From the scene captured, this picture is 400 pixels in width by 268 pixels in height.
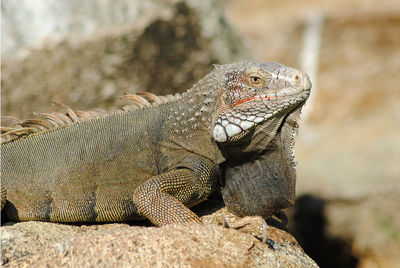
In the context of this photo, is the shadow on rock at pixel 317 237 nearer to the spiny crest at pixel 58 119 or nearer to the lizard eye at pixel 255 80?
the spiny crest at pixel 58 119

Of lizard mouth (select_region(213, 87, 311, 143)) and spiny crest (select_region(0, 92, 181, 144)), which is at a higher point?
lizard mouth (select_region(213, 87, 311, 143))

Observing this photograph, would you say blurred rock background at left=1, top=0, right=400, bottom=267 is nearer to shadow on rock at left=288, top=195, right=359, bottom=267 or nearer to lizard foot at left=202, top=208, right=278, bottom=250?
shadow on rock at left=288, top=195, right=359, bottom=267

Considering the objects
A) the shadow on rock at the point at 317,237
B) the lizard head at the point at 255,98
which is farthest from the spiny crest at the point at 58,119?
the shadow on rock at the point at 317,237

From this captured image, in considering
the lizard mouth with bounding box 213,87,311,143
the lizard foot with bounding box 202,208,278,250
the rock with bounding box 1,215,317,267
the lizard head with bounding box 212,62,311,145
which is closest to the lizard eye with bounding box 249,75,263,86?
the lizard head with bounding box 212,62,311,145

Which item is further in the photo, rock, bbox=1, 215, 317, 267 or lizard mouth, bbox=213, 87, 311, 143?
lizard mouth, bbox=213, 87, 311, 143

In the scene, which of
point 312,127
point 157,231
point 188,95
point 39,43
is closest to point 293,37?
point 312,127

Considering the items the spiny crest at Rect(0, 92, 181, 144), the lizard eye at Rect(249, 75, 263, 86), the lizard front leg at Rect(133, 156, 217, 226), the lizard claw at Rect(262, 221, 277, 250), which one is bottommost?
the lizard claw at Rect(262, 221, 277, 250)

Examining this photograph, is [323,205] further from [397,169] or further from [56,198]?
[56,198]

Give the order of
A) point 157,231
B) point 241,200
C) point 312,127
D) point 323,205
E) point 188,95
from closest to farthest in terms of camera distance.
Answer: point 157,231, point 241,200, point 188,95, point 323,205, point 312,127
